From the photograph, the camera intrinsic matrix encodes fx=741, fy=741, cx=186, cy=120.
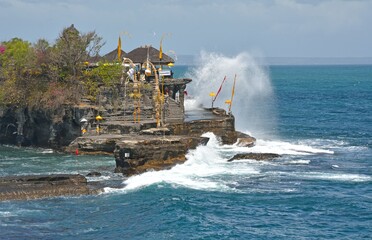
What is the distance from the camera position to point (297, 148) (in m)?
82.6

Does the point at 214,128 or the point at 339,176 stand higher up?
the point at 214,128

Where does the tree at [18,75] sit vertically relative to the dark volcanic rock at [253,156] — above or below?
above

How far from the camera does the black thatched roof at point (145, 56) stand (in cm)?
9625

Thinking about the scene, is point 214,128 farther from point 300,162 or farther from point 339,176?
point 339,176

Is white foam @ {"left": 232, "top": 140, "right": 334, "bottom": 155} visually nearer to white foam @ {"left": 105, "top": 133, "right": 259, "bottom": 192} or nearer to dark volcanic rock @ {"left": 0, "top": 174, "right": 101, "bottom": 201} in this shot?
white foam @ {"left": 105, "top": 133, "right": 259, "bottom": 192}

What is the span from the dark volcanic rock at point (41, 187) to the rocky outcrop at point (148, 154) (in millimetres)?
5548

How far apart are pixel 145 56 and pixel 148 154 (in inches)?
1315

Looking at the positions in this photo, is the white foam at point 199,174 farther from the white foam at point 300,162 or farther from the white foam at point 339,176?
the white foam at point 300,162

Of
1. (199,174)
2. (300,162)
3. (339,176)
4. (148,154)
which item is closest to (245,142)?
(300,162)

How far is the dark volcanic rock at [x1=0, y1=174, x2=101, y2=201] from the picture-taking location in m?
55.6

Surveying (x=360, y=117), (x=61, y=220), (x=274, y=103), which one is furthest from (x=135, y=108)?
(x=274, y=103)

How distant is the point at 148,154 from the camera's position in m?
64.9

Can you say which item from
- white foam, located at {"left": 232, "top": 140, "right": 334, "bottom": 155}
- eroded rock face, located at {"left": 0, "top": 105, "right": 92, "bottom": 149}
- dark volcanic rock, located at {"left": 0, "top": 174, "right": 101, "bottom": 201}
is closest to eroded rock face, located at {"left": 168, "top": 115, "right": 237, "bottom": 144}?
white foam, located at {"left": 232, "top": 140, "right": 334, "bottom": 155}

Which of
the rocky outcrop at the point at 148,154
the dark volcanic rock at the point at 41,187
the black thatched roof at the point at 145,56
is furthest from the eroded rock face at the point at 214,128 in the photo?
the dark volcanic rock at the point at 41,187
